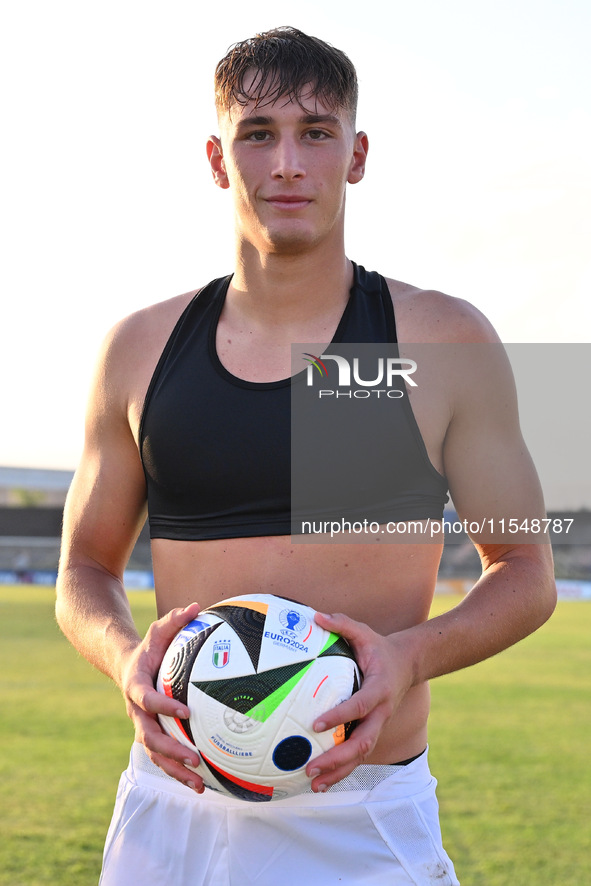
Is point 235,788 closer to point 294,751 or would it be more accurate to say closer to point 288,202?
point 294,751

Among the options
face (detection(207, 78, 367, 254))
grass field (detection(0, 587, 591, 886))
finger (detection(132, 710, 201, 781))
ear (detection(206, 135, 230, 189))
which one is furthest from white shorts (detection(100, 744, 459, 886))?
grass field (detection(0, 587, 591, 886))

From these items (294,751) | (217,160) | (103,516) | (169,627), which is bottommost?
(294,751)

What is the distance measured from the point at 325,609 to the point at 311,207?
110 cm

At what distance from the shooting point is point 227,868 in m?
2.39

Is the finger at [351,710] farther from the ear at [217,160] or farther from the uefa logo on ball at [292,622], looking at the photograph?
the ear at [217,160]

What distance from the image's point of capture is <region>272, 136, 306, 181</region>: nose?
252 centimetres

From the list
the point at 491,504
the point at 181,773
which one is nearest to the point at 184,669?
the point at 181,773

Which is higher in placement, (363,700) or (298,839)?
(363,700)

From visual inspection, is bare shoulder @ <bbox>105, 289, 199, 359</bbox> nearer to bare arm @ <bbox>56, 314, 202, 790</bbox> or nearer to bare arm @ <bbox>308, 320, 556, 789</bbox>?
bare arm @ <bbox>56, 314, 202, 790</bbox>

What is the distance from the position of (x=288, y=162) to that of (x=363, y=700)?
55.4 inches

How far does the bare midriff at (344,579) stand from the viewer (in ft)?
8.31

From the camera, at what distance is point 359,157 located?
9.26 feet

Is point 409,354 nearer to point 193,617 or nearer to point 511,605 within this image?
point 511,605

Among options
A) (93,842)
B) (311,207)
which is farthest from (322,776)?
(93,842)
